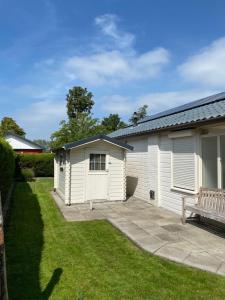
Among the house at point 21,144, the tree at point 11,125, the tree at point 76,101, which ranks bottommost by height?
the house at point 21,144

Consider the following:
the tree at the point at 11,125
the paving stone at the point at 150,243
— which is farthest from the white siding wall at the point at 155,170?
the tree at the point at 11,125

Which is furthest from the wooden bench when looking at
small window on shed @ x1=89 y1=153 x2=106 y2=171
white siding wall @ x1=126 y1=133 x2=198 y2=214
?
→ small window on shed @ x1=89 y1=153 x2=106 y2=171

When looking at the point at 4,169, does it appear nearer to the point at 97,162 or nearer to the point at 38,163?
the point at 97,162

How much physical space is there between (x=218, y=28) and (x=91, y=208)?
9158mm

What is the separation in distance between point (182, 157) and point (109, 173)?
3584 mm

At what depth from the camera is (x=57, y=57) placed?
41.3 feet

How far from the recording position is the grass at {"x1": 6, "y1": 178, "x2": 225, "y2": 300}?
3891mm

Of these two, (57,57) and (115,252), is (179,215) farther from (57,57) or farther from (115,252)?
(57,57)

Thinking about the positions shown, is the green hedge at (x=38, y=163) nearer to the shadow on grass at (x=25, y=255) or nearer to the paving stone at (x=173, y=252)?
the shadow on grass at (x=25, y=255)

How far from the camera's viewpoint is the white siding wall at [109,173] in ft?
34.9

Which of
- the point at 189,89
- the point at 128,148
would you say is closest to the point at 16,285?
the point at 128,148

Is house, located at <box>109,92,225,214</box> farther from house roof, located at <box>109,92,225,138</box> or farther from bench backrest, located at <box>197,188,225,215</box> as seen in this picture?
bench backrest, located at <box>197,188,225,215</box>

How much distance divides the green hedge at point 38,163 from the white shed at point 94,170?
12142 mm

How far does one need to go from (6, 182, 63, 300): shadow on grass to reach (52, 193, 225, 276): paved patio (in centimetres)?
129
